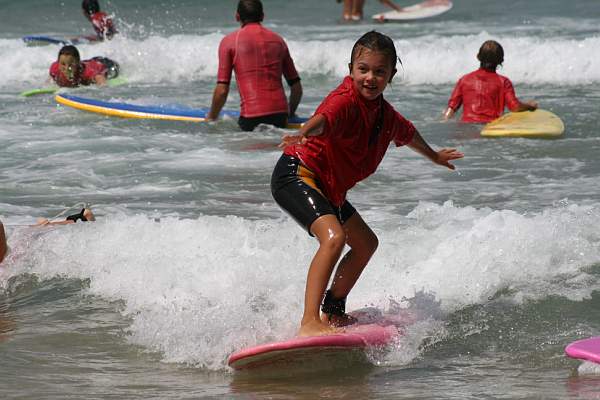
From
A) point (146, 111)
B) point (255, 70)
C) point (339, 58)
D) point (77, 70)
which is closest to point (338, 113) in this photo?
point (255, 70)

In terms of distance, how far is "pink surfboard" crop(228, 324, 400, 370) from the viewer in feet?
13.7

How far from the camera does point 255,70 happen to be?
9.91 meters

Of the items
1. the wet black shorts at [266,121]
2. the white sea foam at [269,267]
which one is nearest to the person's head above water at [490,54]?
the wet black shorts at [266,121]

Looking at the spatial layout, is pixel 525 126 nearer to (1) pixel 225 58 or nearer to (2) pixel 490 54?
(2) pixel 490 54

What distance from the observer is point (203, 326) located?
15.6 feet

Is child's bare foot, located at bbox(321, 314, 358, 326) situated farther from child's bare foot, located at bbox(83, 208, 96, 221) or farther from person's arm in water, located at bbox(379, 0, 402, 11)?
person's arm in water, located at bbox(379, 0, 402, 11)

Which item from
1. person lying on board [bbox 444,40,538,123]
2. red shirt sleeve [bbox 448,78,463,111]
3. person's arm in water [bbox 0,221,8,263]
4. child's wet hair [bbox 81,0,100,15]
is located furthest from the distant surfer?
child's wet hair [bbox 81,0,100,15]

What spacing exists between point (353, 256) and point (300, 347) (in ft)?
1.96

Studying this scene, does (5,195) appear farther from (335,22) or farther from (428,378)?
(335,22)

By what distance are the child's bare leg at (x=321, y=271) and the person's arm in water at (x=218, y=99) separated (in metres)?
5.76

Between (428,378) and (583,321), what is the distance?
1.10m

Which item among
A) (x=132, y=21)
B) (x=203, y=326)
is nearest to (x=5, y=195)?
(x=203, y=326)

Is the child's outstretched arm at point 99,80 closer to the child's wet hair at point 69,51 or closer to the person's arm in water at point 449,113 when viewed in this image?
the child's wet hair at point 69,51

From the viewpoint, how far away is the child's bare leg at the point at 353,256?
4.59 metres
